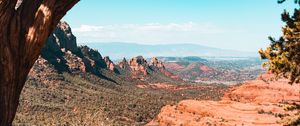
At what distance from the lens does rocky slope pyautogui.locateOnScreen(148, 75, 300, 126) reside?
6255 cm

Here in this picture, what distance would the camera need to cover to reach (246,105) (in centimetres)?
7175

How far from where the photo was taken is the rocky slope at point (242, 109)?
6255 cm

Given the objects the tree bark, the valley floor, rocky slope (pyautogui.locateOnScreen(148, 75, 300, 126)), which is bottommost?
the valley floor

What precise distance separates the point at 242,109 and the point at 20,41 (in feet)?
207

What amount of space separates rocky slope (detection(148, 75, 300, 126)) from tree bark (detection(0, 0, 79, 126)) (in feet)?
149

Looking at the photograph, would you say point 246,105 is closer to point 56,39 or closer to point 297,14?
point 297,14

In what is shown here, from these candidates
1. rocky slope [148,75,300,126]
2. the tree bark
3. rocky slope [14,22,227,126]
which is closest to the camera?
the tree bark

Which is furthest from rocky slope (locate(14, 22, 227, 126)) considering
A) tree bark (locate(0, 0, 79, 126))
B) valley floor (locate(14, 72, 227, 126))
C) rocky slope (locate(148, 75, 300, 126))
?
tree bark (locate(0, 0, 79, 126))

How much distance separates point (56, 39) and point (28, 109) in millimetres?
89253

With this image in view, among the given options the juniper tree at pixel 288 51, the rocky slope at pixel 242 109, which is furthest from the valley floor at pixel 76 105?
the juniper tree at pixel 288 51

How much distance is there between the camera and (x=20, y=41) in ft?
30.7

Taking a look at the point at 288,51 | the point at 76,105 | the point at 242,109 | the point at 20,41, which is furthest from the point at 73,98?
the point at 20,41

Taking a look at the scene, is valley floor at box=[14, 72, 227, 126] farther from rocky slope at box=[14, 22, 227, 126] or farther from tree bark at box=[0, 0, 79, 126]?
tree bark at box=[0, 0, 79, 126]

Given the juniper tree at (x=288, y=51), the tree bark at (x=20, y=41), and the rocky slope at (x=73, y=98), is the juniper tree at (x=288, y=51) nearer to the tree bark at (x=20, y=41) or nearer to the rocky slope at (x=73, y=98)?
the tree bark at (x=20, y=41)
